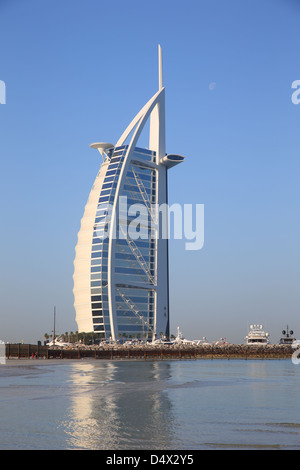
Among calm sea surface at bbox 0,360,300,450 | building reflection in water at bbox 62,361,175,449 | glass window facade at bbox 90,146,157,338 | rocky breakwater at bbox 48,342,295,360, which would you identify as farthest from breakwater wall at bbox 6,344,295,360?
building reflection in water at bbox 62,361,175,449

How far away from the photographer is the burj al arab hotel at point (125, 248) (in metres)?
165

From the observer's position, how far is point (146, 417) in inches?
1500

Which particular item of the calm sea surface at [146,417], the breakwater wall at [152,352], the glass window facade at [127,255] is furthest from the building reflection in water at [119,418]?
the glass window facade at [127,255]

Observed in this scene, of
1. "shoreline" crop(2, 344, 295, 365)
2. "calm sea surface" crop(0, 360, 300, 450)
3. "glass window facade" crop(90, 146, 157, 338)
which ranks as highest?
"glass window facade" crop(90, 146, 157, 338)

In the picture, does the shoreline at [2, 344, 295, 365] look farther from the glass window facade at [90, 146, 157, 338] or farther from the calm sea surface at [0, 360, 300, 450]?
the calm sea surface at [0, 360, 300, 450]

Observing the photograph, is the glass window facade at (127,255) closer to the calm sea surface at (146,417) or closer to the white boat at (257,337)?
the white boat at (257,337)

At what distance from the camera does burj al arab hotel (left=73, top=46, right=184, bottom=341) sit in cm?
16500

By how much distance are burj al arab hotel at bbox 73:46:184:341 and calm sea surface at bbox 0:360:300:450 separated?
103 m

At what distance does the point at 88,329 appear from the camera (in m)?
169

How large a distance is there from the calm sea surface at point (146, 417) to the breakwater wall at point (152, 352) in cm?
8090

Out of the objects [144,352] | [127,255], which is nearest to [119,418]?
[144,352]
